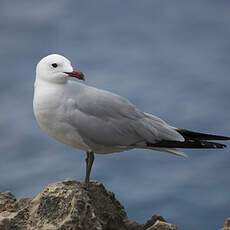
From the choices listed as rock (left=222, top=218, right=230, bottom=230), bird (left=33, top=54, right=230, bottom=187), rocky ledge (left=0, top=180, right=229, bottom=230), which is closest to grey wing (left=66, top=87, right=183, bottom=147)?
bird (left=33, top=54, right=230, bottom=187)

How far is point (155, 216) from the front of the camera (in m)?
7.37

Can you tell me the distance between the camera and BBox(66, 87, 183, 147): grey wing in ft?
25.1

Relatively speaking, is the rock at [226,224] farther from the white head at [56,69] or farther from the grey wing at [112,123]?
the white head at [56,69]

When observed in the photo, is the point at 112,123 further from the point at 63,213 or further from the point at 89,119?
the point at 63,213

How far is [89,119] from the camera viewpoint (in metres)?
7.71

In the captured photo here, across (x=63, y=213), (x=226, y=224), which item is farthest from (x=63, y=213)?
(x=226, y=224)

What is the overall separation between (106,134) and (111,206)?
1098 mm

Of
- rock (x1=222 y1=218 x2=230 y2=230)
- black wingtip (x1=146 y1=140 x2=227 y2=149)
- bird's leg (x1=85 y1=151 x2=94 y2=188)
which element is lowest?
rock (x1=222 y1=218 x2=230 y2=230)

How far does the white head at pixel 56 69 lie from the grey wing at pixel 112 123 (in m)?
0.31

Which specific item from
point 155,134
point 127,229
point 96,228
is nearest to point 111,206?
point 127,229

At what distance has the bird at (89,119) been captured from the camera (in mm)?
7547

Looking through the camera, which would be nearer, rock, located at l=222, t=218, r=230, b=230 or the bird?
rock, located at l=222, t=218, r=230, b=230

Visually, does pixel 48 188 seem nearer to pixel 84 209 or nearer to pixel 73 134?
pixel 84 209

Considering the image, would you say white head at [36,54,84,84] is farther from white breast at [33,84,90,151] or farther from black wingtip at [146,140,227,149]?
black wingtip at [146,140,227,149]
